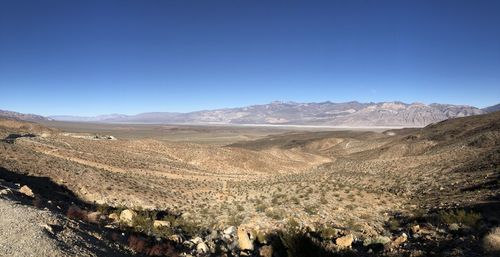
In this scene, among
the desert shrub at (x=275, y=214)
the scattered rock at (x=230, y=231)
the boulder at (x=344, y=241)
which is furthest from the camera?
the desert shrub at (x=275, y=214)

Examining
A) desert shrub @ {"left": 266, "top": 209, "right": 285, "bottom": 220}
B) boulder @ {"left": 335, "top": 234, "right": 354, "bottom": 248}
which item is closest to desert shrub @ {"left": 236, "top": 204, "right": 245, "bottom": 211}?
desert shrub @ {"left": 266, "top": 209, "right": 285, "bottom": 220}

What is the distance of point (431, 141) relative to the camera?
61906mm

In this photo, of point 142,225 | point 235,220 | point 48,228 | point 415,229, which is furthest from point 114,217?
point 415,229

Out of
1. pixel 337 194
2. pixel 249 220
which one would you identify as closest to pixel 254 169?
pixel 337 194

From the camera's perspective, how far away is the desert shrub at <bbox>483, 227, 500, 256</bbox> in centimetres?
1067

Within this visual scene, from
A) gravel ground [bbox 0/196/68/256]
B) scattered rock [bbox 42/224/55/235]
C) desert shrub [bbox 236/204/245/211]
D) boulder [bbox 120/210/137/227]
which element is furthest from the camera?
desert shrub [bbox 236/204/245/211]

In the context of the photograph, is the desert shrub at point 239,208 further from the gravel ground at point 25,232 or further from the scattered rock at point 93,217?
the gravel ground at point 25,232

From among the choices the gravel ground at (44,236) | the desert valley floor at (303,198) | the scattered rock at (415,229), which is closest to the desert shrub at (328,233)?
the desert valley floor at (303,198)

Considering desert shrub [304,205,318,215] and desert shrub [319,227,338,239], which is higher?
desert shrub [319,227,338,239]

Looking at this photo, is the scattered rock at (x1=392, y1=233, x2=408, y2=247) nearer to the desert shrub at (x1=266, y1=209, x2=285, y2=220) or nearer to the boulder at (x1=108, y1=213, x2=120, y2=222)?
the desert shrub at (x1=266, y1=209, x2=285, y2=220)

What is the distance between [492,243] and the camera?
11.0 metres

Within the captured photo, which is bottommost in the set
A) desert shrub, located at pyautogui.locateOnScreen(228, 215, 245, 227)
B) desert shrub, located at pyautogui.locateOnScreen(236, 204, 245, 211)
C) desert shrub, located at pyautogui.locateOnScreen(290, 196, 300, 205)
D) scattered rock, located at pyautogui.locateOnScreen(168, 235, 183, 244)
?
desert shrub, located at pyautogui.locateOnScreen(236, 204, 245, 211)

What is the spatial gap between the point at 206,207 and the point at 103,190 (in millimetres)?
6132

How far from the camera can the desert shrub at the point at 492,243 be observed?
10672 millimetres
